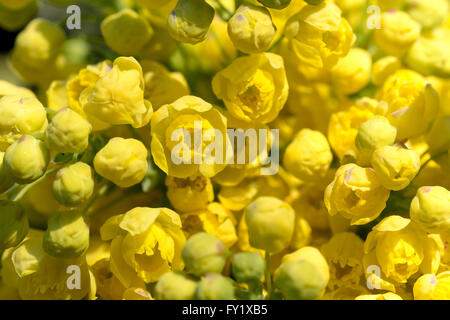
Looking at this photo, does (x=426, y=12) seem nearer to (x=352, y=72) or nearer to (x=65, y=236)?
(x=352, y=72)

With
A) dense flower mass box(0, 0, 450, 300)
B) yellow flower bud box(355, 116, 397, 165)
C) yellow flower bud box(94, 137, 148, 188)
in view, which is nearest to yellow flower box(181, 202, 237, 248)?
dense flower mass box(0, 0, 450, 300)

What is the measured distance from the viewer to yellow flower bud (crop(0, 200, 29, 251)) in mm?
1013

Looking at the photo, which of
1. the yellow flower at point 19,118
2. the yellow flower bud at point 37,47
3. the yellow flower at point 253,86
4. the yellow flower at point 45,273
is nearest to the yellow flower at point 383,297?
the yellow flower at point 253,86

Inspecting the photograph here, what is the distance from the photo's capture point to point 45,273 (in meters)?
1.08

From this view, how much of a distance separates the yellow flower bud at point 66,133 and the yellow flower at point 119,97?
0.04 m

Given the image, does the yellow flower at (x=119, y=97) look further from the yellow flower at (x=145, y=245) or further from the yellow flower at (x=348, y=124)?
the yellow flower at (x=348, y=124)

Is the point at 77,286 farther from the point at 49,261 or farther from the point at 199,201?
the point at 199,201

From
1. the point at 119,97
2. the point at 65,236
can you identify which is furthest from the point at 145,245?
the point at 119,97

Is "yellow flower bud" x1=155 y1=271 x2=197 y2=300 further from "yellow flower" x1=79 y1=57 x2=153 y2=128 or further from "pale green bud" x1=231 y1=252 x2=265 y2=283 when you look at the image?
"yellow flower" x1=79 y1=57 x2=153 y2=128

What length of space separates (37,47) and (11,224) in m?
0.45

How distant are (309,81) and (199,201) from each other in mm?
389

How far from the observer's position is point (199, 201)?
113 centimetres
